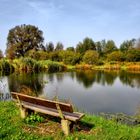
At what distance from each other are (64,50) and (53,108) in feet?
186

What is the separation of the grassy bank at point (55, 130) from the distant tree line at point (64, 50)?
45.4 m

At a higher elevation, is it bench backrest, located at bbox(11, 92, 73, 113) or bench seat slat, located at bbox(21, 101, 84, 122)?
bench backrest, located at bbox(11, 92, 73, 113)

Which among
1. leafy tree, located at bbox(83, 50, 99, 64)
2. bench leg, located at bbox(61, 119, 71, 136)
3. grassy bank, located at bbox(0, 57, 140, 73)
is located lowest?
bench leg, located at bbox(61, 119, 71, 136)

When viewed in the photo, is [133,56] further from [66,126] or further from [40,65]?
[66,126]

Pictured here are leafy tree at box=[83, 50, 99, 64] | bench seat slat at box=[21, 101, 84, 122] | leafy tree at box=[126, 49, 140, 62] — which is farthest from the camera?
leafy tree at box=[126, 49, 140, 62]

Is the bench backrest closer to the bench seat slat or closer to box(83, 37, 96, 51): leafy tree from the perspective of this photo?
the bench seat slat

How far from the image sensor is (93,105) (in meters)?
13.0

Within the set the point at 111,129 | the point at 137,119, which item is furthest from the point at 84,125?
the point at 137,119

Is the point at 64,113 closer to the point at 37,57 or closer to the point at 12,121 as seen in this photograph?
the point at 12,121

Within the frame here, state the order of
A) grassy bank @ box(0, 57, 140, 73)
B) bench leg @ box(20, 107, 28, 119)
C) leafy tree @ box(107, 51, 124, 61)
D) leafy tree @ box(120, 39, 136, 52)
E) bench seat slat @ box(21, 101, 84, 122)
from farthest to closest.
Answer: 1. leafy tree @ box(120, 39, 136, 52)
2. leafy tree @ box(107, 51, 124, 61)
3. grassy bank @ box(0, 57, 140, 73)
4. bench leg @ box(20, 107, 28, 119)
5. bench seat slat @ box(21, 101, 84, 122)

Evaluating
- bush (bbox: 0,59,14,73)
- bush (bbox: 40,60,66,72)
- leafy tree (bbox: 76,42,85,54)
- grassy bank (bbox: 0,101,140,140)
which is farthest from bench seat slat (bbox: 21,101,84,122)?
leafy tree (bbox: 76,42,85,54)

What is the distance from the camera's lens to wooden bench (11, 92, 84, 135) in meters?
6.07

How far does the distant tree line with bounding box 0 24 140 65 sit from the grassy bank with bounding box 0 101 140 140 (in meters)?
45.4

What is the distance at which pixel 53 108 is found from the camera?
21.5 ft
